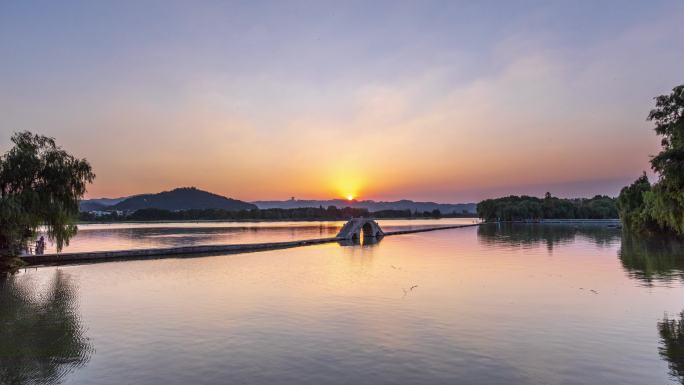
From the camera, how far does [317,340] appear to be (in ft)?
62.0

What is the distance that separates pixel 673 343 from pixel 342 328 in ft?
41.0

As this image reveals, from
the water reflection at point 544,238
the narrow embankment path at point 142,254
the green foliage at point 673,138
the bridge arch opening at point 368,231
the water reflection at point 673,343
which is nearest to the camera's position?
the water reflection at point 673,343

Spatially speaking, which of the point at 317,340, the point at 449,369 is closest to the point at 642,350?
the point at 449,369

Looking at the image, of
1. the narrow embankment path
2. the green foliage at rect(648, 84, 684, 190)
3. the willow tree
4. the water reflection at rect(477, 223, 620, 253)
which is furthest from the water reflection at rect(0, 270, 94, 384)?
the water reflection at rect(477, 223, 620, 253)

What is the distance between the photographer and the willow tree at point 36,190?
134ft

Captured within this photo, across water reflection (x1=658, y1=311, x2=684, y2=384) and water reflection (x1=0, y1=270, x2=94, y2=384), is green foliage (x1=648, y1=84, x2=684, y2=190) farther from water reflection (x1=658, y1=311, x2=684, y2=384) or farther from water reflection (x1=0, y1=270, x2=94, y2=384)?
water reflection (x1=0, y1=270, x2=94, y2=384)

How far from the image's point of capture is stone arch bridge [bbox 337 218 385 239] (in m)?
98.6

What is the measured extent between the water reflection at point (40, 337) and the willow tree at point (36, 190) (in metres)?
11.7

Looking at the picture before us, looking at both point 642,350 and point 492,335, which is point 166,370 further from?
point 642,350

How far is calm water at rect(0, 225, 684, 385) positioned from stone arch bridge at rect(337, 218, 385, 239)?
57.5 meters

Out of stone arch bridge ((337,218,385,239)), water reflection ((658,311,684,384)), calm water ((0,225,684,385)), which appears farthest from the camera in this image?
→ stone arch bridge ((337,218,385,239))

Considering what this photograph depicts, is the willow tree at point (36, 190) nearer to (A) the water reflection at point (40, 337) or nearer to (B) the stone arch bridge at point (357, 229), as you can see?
(A) the water reflection at point (40, 337)

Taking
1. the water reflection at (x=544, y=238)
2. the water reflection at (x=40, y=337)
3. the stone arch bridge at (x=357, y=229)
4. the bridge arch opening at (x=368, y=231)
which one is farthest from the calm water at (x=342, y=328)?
the bridge arch opening at (x=368, y=231)

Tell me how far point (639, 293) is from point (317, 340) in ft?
72.3
